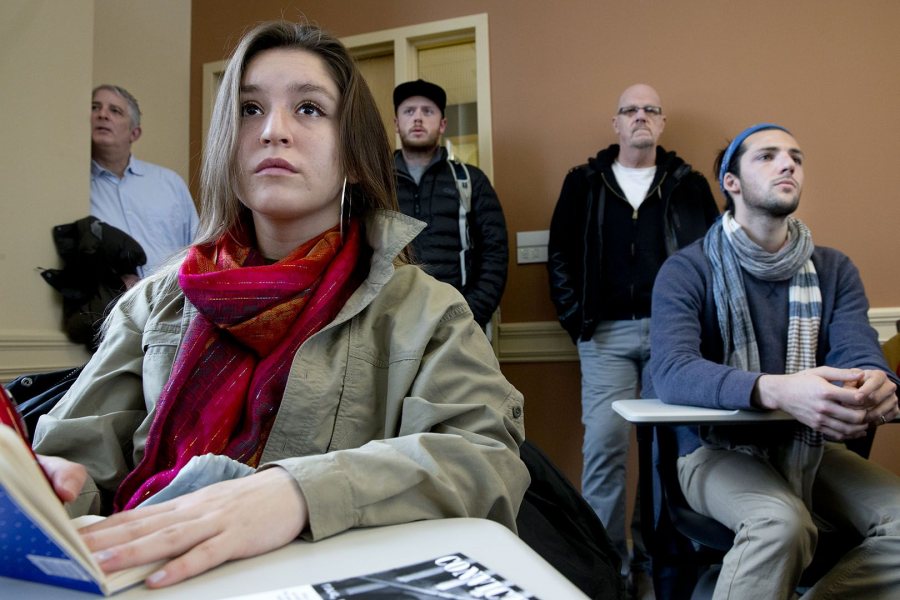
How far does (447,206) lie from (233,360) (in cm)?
225

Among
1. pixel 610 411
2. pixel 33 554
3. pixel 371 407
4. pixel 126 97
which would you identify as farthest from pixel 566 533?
pixel 126 97

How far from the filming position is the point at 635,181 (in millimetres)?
3141

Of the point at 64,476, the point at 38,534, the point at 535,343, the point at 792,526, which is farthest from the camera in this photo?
the point at 535,343

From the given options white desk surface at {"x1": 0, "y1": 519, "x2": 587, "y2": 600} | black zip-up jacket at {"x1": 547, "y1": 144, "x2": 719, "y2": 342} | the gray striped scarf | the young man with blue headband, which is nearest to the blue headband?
the young man with blue headband

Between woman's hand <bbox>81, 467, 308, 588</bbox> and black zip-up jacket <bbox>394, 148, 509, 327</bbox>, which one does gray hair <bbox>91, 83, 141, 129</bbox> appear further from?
woman's hand <bbox>81, 467, 308, 588</bbox>

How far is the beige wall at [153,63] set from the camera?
353cm

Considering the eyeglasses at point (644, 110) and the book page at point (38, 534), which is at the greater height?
the eyeglasses at point (644, 110)

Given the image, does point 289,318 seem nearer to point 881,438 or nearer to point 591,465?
point 591,465

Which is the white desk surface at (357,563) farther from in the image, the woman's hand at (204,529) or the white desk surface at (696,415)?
the white desk surface at (696,415)

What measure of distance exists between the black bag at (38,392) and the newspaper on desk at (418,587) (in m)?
0.82

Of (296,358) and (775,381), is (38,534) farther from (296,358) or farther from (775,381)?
(775,381)

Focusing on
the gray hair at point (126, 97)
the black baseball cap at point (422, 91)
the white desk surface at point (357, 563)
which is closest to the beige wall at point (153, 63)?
the gray hair at point (126, 97)

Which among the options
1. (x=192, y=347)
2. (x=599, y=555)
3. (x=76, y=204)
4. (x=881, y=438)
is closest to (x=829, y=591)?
(x=599, y=555)

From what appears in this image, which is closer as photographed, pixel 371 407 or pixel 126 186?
pixel 371 407
